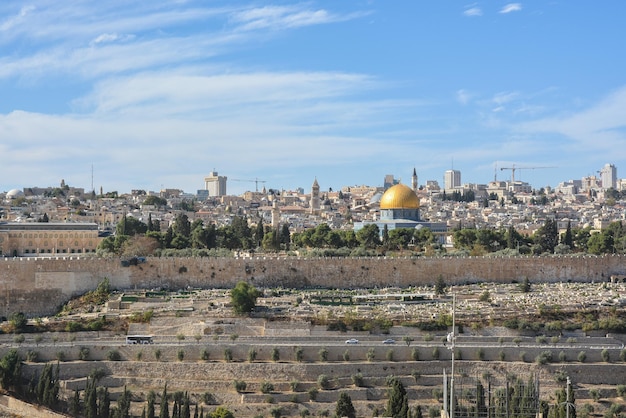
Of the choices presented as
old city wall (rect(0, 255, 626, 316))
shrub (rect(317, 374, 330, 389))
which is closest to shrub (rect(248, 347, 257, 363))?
shrub (rect(317, 374, 330, 389))

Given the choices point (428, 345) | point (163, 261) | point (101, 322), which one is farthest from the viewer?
point (163, 261)

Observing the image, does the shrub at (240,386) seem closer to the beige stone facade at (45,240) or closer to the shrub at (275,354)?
the shrub at (275,354)

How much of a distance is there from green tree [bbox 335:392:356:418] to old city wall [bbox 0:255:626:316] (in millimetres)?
15187

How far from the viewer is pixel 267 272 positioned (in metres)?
45.7

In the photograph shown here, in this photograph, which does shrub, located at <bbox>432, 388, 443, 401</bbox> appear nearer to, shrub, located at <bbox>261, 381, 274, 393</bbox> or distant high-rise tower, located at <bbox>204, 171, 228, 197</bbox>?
shrub, located at <bbox>261, 381, 274, 393</bbox>

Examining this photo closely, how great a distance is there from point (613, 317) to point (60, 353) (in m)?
17.8

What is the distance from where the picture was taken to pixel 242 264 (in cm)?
4547

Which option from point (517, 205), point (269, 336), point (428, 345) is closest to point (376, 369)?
point (428, 345)

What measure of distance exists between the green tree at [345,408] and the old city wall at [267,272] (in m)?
15.2

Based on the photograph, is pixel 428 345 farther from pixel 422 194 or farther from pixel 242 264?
pixel 422 194

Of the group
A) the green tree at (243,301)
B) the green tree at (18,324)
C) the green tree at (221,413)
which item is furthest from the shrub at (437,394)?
the green tree at (18,324)

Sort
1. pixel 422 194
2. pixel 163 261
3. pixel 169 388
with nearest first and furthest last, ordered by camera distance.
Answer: pixel 169 388 < pixel 163 261 < pixel 422 194

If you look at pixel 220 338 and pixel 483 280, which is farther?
pixel 483 280

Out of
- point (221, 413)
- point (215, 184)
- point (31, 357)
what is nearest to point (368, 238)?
point (31, 357)
